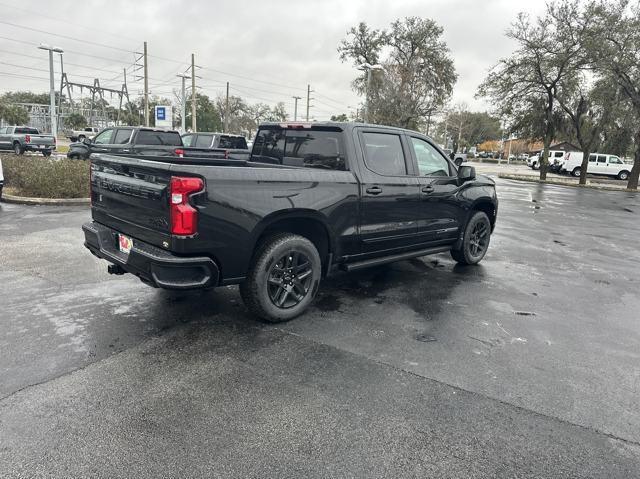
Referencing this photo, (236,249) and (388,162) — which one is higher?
(388,162)

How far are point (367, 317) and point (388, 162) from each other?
177cm

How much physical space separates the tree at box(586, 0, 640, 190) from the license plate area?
1076 inches

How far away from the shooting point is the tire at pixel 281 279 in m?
4.00

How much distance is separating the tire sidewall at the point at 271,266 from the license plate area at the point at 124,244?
112 centimetres

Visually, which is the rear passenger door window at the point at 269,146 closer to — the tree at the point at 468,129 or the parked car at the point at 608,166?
the parked car at the point at 608,166

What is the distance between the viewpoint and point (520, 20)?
87.9ft

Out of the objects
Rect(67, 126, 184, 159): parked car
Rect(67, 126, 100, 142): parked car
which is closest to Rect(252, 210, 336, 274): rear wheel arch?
Rect(67, 126, 184, 159): parked car

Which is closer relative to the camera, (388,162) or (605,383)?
(605,383)

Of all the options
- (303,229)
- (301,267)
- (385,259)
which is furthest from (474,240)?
(301,267)

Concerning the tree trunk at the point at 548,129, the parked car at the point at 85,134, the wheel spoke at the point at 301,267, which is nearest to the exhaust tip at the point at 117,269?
the wheel spoke at the point at 301,267

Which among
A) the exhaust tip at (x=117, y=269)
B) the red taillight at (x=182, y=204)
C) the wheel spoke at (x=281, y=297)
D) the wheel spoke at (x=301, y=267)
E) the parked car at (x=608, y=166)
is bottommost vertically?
the wheel spoke at (x=281, y=297)

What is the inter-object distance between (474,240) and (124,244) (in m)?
4.90

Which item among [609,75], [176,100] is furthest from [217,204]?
[176,100]

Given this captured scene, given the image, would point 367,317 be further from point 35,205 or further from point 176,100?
point 176,100
